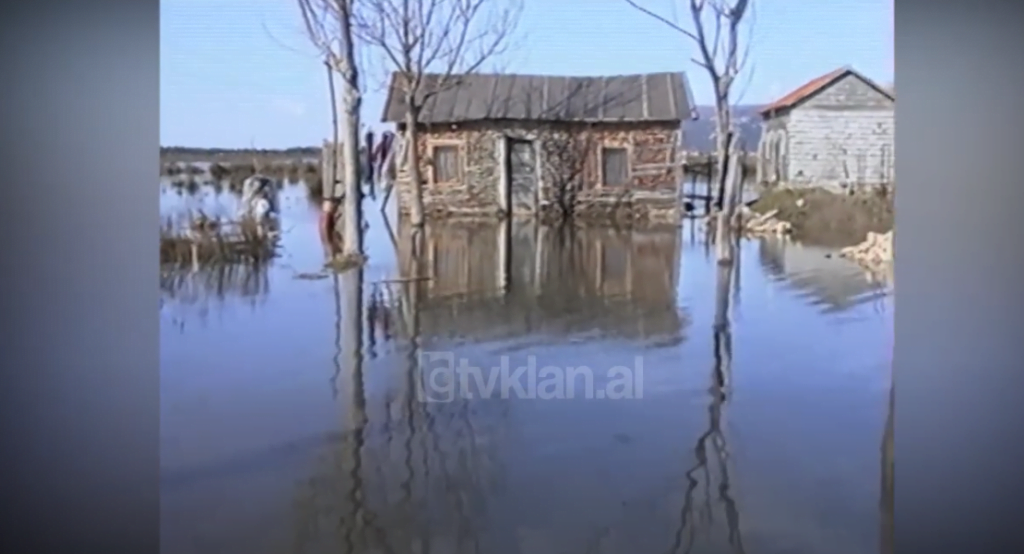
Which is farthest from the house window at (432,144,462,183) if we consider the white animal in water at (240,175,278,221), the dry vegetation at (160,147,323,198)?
the white animal in water at (240,175,278,221)

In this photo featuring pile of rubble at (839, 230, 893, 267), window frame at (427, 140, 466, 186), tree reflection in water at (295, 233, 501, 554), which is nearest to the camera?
tree reflection in water at (295, 233, 501, 554)

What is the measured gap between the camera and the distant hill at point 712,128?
3402 mm

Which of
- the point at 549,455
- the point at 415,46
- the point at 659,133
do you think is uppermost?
the point at 415,46

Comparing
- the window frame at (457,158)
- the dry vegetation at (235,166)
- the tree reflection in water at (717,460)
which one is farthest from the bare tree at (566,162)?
the dry vegetation at (235,166)

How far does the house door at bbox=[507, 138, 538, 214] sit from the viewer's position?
3.51 meters

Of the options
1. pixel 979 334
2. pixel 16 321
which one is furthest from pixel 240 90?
pixel 979 334

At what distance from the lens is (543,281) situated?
3.44 metres

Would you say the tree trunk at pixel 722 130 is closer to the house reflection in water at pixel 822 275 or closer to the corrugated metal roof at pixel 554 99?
the corrugated metal roof at pixel 554 99

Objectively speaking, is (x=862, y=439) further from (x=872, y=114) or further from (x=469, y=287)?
(x=469, y=287)

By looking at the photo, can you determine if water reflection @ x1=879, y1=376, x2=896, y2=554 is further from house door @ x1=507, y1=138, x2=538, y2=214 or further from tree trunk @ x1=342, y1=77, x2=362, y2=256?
tree trunk @ x1=342, y1=77, x2=362, y2=256

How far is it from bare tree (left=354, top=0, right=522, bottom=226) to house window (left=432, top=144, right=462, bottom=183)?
0.11 m

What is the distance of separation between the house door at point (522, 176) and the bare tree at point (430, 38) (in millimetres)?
267

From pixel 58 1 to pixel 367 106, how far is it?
2.89 ft

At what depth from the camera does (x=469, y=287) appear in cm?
342
